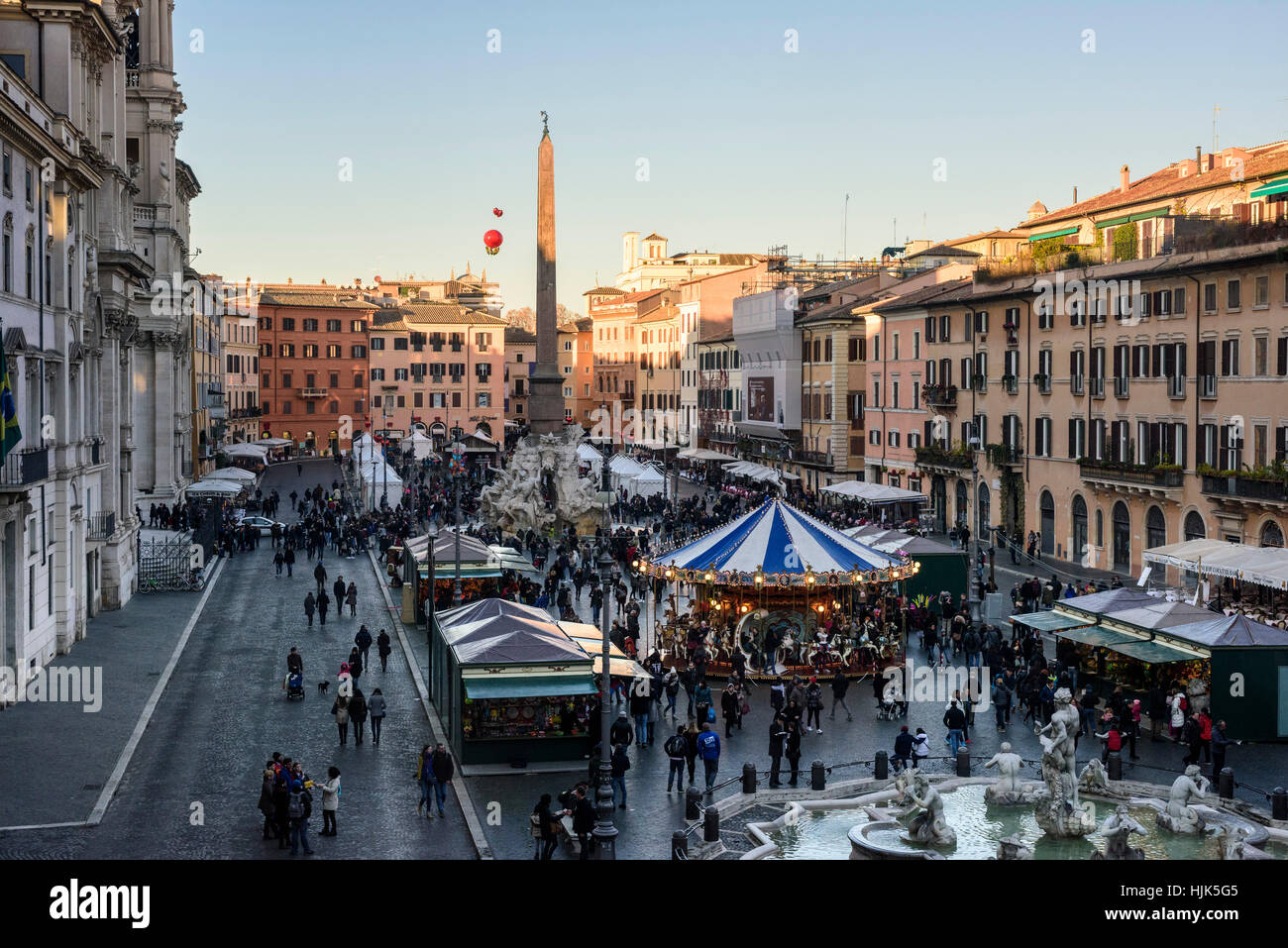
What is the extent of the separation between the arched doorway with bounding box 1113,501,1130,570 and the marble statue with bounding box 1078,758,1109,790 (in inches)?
1094

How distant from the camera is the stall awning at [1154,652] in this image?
81.5ft

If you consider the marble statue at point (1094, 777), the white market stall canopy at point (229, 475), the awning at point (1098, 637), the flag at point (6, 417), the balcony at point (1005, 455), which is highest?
the flag at point (6, 417)

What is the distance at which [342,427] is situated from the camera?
4643 inches

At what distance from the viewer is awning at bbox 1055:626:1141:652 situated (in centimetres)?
2628

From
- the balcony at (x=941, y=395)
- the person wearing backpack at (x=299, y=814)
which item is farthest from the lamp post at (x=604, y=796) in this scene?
the balcony at (x=941, y=395)

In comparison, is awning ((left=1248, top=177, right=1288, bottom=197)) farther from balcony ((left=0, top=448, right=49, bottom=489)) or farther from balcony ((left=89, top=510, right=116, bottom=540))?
balcony ((left=0, top=448, right=49, bottom=489))

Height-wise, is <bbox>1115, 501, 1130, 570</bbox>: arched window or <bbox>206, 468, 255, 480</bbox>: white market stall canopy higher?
<bbox>206, 468, 255, 480</bbox>: white market stall canopy

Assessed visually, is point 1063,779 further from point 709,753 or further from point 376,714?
point 376,714

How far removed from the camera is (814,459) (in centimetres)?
7431

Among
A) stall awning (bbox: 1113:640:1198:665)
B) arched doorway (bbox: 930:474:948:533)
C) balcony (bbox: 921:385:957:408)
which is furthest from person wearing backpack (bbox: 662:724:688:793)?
balcony (bbox: 921:385:957:408)

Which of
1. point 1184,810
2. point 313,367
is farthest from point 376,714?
point 313,367

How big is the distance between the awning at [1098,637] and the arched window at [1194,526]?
53.6ft

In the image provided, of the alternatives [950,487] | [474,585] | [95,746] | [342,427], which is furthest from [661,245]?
[95,746]

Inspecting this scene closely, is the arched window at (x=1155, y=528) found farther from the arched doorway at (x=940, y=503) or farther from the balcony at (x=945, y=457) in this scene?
the arched doorway at (x=940, y=503)
